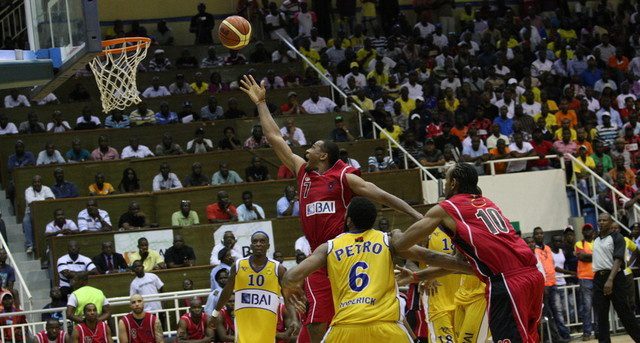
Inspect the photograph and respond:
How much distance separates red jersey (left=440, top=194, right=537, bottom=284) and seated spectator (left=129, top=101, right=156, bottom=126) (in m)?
14.9

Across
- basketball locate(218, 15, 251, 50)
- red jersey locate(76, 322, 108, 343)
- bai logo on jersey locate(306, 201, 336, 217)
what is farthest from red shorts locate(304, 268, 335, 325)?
red jersey locate(76, 322, 108, 343)

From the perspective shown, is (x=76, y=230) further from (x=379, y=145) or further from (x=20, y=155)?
(x=379, y=145)

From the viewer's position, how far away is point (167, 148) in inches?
885

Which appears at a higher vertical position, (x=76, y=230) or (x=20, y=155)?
(x=20, y=155)

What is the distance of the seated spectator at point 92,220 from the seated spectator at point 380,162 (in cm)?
534

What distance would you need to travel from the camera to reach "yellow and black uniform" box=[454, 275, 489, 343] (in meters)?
10.5

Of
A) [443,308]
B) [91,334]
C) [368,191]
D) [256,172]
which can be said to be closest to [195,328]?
[91,334]

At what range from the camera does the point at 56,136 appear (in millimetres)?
22156

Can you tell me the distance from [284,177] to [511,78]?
8045 mm

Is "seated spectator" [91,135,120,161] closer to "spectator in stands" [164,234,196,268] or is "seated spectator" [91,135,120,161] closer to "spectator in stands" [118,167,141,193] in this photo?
"spectator in stands" [118,167,141,193]

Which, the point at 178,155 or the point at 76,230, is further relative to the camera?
the point at 178,155

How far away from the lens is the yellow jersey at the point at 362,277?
8.66 metres

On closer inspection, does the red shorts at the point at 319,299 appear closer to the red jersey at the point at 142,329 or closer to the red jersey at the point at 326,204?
the red jersey at the point at 326,204

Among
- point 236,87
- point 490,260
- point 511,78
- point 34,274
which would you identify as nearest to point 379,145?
point 236,87
